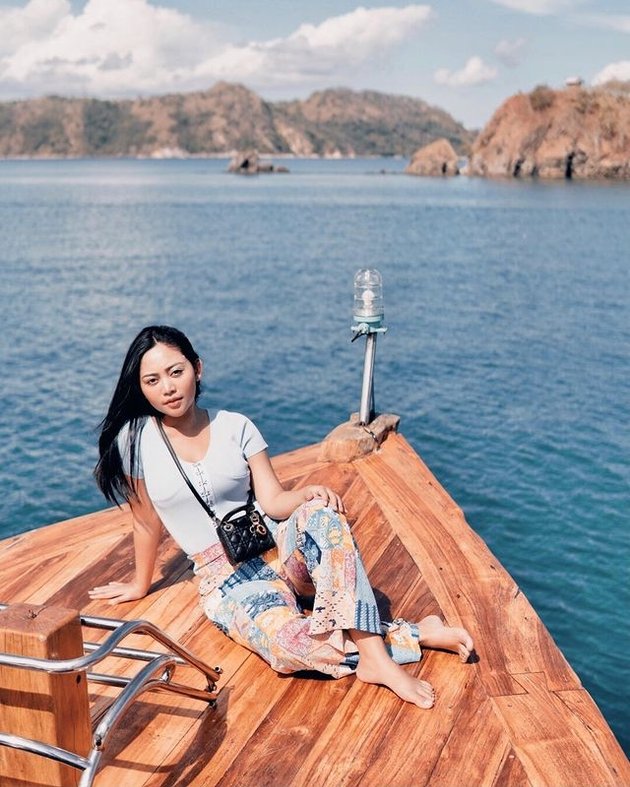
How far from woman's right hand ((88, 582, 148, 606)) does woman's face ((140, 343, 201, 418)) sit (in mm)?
1172

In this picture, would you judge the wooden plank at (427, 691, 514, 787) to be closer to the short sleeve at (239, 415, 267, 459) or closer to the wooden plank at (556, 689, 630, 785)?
the wooden plank at (556, 689, 630, 785)

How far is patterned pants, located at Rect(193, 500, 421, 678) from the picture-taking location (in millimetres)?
3418

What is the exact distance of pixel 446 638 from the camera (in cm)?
386

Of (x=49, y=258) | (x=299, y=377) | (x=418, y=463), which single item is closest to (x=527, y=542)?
→ (x=418, y=463)

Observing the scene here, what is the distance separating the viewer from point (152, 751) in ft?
10.9

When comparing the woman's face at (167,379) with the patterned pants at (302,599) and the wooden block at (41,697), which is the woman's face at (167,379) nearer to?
the patterned pants at (302,599)

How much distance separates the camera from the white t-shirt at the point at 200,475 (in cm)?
388

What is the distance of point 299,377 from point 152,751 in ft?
43.8

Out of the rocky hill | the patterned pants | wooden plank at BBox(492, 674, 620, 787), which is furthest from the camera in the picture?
the rocky hill

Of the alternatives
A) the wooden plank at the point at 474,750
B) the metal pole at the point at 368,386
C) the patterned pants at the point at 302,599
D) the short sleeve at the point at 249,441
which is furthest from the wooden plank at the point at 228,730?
the metal pole at the point at 368,386

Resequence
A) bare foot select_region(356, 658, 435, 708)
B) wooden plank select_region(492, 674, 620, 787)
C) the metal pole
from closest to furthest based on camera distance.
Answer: wooden plank select_region(492, 674, 620, 787), bare foot select_region(356, 658, 435, 708), the metal pole

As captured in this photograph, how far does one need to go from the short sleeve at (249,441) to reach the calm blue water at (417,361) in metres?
4.02

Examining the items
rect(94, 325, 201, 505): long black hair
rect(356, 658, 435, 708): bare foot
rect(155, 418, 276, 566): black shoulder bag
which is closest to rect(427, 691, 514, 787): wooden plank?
rect(356, 658, 435, 708): bare foot

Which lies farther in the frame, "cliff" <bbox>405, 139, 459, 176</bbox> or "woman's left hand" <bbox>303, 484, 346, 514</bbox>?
"cliff" <bbox>405, 139, 459, 176</bbox>
